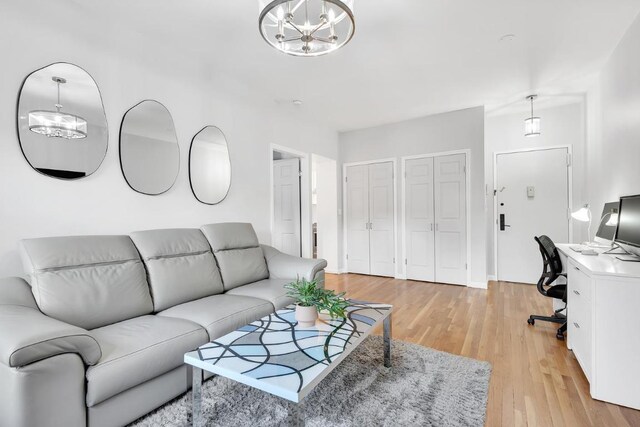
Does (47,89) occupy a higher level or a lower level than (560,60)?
lower

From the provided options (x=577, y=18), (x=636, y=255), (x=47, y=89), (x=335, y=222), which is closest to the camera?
(x=47, y=89)

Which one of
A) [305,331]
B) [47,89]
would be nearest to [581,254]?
[305,331]

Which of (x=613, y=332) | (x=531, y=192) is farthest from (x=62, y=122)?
(x=531, y=192)

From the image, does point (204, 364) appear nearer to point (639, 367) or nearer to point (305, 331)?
point (305, 331)

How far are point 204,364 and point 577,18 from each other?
3400mm

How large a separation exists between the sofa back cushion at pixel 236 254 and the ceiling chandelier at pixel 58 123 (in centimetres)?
118

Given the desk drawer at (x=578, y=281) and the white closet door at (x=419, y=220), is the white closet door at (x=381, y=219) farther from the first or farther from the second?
the desk drawer at (x=578, y=281)

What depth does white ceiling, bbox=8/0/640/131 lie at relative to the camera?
86.5 inches

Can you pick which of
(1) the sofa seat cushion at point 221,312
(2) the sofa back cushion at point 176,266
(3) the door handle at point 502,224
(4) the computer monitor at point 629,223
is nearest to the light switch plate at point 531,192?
(3) the door handle at point 502,224

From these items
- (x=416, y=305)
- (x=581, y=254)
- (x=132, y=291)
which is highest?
(x=581, y=254)

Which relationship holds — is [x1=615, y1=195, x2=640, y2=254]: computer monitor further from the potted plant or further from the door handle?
the door handle

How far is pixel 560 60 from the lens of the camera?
9.81 feet

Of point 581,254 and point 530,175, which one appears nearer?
point 581,254

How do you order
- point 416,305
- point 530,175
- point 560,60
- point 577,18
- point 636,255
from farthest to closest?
point 530,175 → point 416,305 → point 560,60 → point 577,18 → point 636,255
